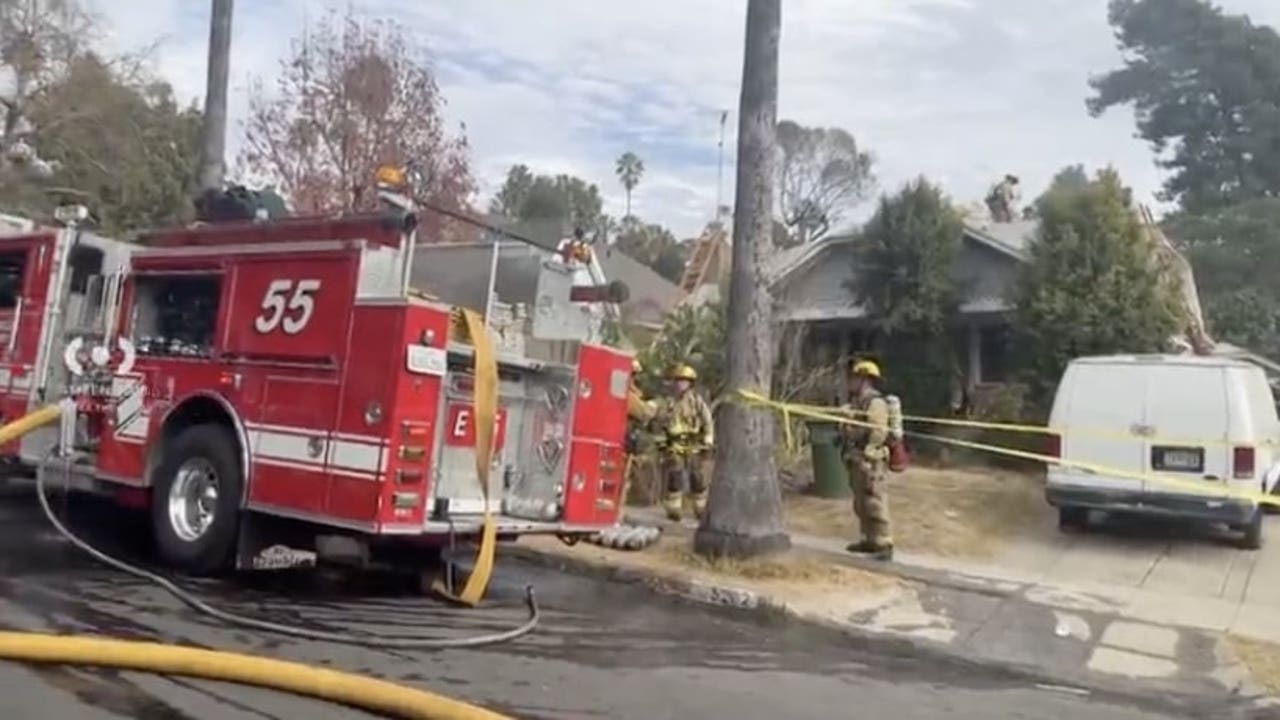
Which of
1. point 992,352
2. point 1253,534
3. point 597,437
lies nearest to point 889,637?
point 597,437

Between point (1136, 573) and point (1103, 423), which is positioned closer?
point (1136, 573)

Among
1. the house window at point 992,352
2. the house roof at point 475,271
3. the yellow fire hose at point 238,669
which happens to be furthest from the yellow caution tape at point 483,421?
the house window at point 992,352

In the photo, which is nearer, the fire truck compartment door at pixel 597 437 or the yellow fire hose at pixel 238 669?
the yellow fire hose at pixel 238 669

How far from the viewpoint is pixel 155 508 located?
8.91m

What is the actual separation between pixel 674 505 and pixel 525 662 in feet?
19.4

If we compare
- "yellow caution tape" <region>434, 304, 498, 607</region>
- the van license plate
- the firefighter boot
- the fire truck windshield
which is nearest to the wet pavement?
"yellow caution tape" <region>434, 304, 498, 607</region>

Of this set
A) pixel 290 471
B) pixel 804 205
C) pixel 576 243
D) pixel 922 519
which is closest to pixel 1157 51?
pixel 804 205

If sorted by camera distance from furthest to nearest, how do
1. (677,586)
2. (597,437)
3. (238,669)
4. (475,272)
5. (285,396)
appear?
(677,586) < (597,437) < (475,272) < (285,396) < (238,669)

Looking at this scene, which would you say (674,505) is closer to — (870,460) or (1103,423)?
(870,460)

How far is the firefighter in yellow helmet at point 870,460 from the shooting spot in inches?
432

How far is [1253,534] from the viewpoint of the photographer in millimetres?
12188

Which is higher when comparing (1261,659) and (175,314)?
(175,314)

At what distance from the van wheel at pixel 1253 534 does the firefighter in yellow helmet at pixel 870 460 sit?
11.5 ft

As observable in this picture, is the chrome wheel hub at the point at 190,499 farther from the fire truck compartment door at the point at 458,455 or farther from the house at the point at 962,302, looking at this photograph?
the house at the point at 962,302
